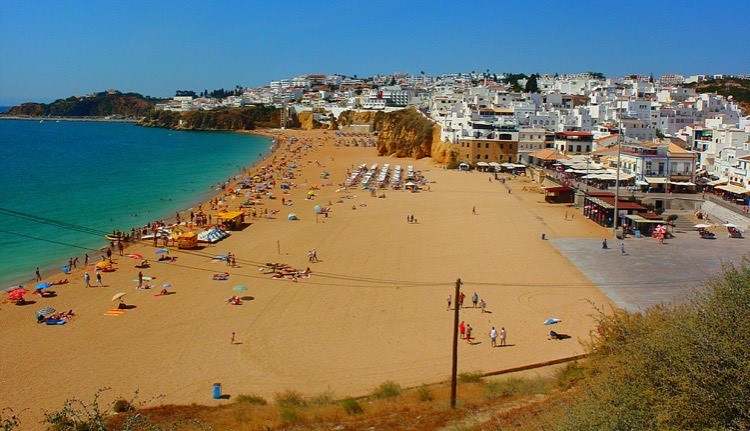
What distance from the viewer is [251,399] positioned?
10914 mm

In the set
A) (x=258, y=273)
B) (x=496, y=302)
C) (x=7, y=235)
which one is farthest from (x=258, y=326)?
(x=7, y=235)

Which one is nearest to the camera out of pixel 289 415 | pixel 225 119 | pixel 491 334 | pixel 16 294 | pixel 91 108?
pixel 289 415

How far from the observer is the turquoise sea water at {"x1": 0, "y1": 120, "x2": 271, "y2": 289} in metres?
24.6

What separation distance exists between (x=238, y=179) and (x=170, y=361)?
33.0 meters

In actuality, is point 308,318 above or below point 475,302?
below

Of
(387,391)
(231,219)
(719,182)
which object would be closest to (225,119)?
(231,219)

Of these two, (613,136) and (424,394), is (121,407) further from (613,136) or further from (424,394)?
(613,136)

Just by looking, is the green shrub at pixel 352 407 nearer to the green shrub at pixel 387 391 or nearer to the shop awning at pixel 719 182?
the green shrub at pixel 387 391

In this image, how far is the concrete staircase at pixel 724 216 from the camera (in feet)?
79.7

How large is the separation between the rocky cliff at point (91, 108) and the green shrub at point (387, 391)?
548ft

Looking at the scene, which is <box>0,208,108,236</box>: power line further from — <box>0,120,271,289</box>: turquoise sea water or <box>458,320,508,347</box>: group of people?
<box>458,320,508,347</box>: group of people

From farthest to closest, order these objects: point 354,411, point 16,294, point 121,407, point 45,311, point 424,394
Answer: point 16,294, point 45,311, point 424,394, point 121,407, point 354,411

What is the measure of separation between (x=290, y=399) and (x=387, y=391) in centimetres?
173

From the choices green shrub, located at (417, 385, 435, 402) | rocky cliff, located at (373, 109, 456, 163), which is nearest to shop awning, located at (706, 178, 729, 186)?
rocky cliff, located at (373, 109, 456, 163)
